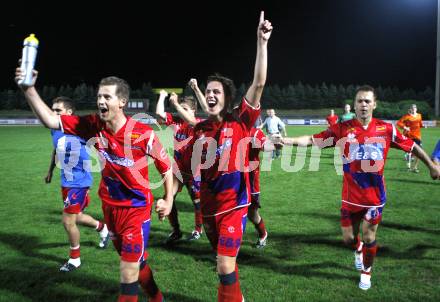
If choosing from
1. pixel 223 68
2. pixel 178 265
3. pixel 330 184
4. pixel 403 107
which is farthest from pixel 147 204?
pixel 223 68

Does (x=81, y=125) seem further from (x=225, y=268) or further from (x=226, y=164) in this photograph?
(x=225, y=268)

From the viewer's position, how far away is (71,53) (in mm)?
76500

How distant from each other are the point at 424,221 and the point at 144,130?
6.86 m

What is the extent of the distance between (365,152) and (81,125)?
3652 millimetres

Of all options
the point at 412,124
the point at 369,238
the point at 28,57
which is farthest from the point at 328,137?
the point at 412,124

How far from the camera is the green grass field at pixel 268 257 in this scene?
17.5 feet

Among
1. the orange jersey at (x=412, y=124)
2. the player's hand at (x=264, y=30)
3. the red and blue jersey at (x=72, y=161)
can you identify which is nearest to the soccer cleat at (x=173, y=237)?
the red and blue jersey at (x=72, y=161)

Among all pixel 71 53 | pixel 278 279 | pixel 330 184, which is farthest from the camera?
pixel 71 53

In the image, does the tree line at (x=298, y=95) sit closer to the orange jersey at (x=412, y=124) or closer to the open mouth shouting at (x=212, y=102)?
the orange jersey at (x=412, y=124)

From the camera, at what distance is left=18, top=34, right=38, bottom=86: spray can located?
10.5 feet

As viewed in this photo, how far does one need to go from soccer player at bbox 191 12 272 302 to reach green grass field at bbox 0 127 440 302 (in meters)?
1.31

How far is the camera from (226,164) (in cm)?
442

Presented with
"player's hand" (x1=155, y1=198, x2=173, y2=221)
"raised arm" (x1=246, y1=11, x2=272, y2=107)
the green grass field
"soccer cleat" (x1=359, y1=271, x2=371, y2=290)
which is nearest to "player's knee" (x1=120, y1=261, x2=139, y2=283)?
"player's hand" (x1=155, y1=198, x2=173, y2=221)

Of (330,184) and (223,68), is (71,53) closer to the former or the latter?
(223,68)
